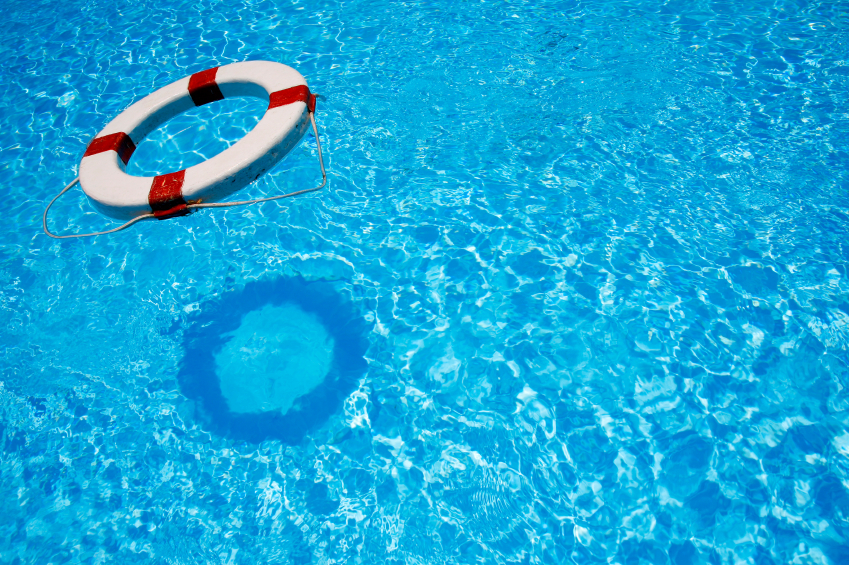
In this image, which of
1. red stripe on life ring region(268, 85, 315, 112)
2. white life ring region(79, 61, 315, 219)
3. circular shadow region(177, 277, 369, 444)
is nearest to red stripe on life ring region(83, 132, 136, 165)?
white life ring region(79, 61, 315, 219)

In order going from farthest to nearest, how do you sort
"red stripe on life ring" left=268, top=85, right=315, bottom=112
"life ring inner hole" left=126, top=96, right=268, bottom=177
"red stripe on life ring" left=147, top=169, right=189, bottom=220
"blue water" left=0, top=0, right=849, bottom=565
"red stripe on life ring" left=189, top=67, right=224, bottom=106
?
"life ring inner hole" left=126, top=96, right=268, bottom=177 < "red stripe on life ring" left=189, top=67, right=224, bottom=106 < "red stripe on life ring" left=268, top=85, right=315, bottom=112 < "red stripe on life ring" left=147, top=169, right=189, bottom=220 < "blue water" left=0, top=0, right=849, bottom=565

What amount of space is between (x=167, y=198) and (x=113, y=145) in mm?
941

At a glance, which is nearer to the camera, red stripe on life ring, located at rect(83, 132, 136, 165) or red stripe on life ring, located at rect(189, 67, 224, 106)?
red stripe on life ring, located at rect(83, 132, 136, 165)

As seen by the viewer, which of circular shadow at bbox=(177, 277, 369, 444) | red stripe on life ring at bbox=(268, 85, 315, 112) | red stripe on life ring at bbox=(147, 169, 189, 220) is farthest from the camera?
red stripe on life ring at bbox=(268, 85, 315, 112)

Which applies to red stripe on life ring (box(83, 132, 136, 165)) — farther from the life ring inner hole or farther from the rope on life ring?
the life ring inner hole

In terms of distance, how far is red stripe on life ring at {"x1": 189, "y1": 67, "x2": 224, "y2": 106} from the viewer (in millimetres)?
3830

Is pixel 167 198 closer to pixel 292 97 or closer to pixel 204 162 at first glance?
pixel 204 162

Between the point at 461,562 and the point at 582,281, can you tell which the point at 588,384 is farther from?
the point at 461,562

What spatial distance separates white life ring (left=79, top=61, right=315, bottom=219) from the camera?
2893mm

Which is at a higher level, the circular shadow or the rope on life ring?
the rope on life ring

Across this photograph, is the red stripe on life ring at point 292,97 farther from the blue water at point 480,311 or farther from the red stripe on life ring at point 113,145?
the red stripe on life ring at point 113,145

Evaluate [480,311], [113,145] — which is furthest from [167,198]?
[480,311]

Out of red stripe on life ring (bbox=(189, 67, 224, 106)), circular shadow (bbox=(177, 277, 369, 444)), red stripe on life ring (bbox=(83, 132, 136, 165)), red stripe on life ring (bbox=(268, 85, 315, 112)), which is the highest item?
red stripe on life ring (bbox=(268, 85, 315, 112))

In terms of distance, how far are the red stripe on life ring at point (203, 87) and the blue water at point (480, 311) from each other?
0.62 m
